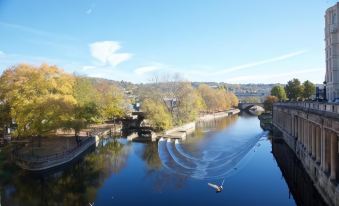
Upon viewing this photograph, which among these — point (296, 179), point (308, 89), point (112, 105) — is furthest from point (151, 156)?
point (308, 89)

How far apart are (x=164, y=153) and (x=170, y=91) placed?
37.4 m

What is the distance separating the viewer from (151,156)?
169ft

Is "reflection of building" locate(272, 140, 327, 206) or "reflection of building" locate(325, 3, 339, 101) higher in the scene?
"reflection of building" locate(325, 3, 339, 101)

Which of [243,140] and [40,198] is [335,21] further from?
[40,198]

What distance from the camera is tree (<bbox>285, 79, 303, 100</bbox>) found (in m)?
112

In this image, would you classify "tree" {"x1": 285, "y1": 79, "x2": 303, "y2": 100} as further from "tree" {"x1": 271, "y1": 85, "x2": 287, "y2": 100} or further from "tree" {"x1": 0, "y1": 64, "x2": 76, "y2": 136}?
"tree" {"x1": 0, "y1": 64, "x2": 76, "y2": 136}

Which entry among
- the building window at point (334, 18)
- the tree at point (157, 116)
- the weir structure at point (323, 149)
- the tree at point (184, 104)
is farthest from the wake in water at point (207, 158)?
the building window at point (334, 18)

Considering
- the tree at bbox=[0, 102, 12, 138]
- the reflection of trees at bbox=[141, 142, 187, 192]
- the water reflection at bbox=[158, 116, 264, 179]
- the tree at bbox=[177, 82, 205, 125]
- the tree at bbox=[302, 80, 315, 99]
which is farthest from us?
the tree at bbox=[302, 80, 315, 99]

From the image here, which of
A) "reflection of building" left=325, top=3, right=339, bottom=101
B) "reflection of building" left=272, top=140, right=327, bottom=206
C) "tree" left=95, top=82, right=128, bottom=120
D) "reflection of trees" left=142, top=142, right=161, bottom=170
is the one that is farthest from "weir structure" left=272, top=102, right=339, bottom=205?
"tree" left=95, top=82, right=128, bottom=120

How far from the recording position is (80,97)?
6656cm

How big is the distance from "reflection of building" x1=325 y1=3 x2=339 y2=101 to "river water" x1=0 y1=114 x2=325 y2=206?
82.6 feet

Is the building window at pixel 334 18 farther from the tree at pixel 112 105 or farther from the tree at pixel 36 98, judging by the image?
the tree at pixel 36 98

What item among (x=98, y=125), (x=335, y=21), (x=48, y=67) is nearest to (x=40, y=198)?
(x=48, y=67)

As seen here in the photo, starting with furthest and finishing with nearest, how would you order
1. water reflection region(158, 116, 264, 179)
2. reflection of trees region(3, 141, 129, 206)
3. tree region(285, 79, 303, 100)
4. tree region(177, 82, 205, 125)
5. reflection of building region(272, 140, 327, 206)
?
tree region(285, 79, 303, 100)
tree region(177, 82, 205, 125)
water reflection region(158, 116, 264, 179)
reflection of trees region(3, 141, 129, 206)
reflection of building region(272, 140, 327, 206)
